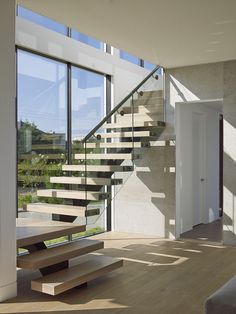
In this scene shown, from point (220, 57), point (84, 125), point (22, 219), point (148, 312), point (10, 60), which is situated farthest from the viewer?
point (84, 125)

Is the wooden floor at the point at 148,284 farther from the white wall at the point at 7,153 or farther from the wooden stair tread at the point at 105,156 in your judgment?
the wooden stair tread at the point at 105,156

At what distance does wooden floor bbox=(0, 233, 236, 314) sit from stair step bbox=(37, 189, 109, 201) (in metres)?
1.01

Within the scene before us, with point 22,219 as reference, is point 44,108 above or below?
above

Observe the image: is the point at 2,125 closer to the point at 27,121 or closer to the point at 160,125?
the point at 27,121

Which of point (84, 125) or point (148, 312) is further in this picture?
point (84, 125)

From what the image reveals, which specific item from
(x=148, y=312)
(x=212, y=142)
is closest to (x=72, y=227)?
(x=148, y=312)

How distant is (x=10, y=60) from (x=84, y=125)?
10.2 feet

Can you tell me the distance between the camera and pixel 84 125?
24.0 feet

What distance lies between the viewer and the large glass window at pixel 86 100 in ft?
23.2

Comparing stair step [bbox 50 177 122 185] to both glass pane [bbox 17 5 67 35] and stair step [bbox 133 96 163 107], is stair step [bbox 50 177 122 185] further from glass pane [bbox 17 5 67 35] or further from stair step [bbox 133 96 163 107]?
glass pane [bbox 17 5 67 35]

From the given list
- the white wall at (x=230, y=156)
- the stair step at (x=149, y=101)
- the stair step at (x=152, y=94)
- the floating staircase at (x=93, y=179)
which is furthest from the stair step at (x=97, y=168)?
the white wall at (x=230, y=156)

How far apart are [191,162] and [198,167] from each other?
470mm

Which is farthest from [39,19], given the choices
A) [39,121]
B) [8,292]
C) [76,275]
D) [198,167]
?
[198,167]

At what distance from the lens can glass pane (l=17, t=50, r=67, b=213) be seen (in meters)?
5.95
